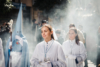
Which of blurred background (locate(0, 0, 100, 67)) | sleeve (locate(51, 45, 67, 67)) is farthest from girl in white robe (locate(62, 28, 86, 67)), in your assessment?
blurred background (locate(0, 0, 100, 67))

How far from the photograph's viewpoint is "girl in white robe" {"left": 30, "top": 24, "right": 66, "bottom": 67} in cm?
337

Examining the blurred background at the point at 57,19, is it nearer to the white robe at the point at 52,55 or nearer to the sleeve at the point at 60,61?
the white robe at the point at 52,55

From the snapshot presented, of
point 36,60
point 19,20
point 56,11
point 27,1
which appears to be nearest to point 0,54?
point 19,20

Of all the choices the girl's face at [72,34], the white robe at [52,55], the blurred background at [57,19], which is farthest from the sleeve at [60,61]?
the blurred background at [57,19]

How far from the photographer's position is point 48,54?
3.39 meters

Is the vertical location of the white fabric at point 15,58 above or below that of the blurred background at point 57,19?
below

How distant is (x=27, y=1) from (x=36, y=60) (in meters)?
14.2

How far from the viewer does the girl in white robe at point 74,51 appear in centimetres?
423

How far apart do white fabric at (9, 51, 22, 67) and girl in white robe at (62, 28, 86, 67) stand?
1230 millimetres

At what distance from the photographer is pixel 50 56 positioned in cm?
338

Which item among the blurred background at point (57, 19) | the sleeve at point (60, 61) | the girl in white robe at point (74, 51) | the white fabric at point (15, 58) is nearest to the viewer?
the sleeve at point (60, 61)

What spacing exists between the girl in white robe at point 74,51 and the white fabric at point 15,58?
1.23 metres

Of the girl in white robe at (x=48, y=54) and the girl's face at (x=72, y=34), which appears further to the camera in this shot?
the girl's face at (x=72, y=34)

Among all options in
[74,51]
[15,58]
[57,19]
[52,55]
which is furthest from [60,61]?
[57,19]
